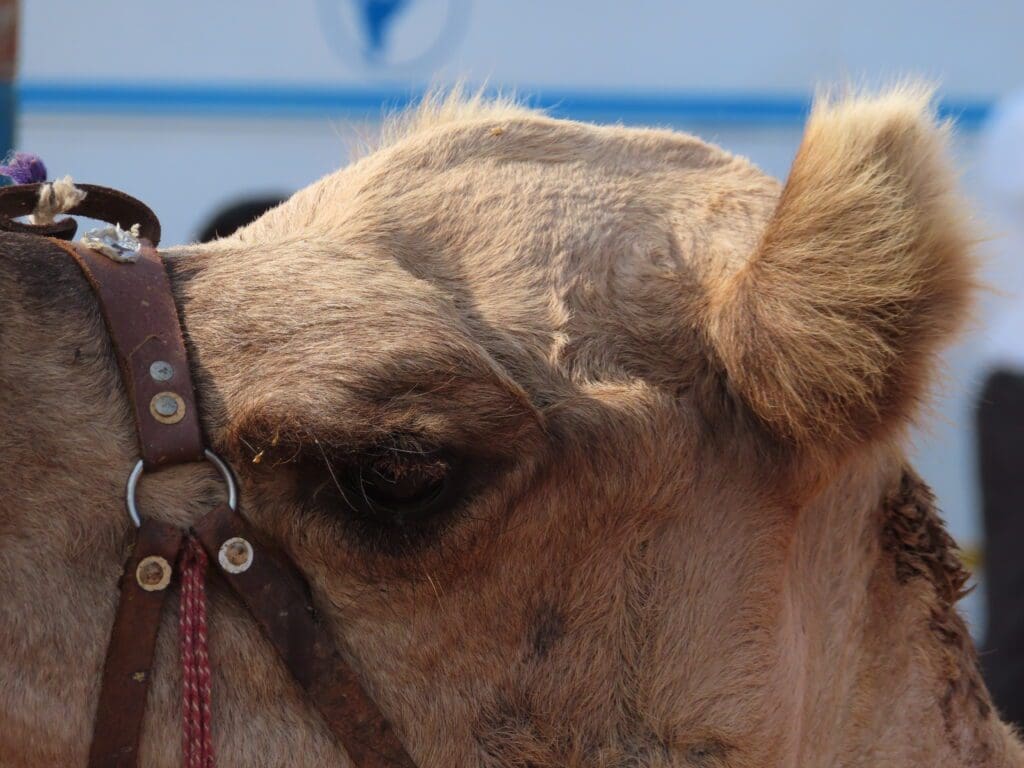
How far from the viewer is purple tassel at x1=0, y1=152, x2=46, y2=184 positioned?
2.20 meters

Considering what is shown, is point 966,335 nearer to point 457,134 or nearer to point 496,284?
point 496,284

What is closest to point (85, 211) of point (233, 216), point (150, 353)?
point (150, 353)

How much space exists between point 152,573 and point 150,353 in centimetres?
Result: 31

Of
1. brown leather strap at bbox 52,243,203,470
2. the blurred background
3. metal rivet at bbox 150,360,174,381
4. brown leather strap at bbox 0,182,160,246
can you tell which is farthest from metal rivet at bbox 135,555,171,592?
the blurred background

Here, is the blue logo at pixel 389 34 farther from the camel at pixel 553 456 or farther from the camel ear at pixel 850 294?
the camel ear at pixel 850 294

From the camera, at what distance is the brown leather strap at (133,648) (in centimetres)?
172

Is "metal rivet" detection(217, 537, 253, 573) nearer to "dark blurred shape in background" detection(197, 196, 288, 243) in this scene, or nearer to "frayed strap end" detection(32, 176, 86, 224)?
"frayed strap end" detection(32, 176, 86, 224)

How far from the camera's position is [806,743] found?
2.12m

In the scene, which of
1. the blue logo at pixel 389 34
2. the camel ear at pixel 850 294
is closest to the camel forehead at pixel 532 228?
the camel ear at pixel 850 294

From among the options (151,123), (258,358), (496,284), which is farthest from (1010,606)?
(151,123)

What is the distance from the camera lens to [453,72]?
6.43m

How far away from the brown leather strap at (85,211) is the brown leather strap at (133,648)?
22.0 inches

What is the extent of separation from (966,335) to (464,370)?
33.2 inches

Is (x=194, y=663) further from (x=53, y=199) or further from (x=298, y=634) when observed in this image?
(x=53, y=199)
